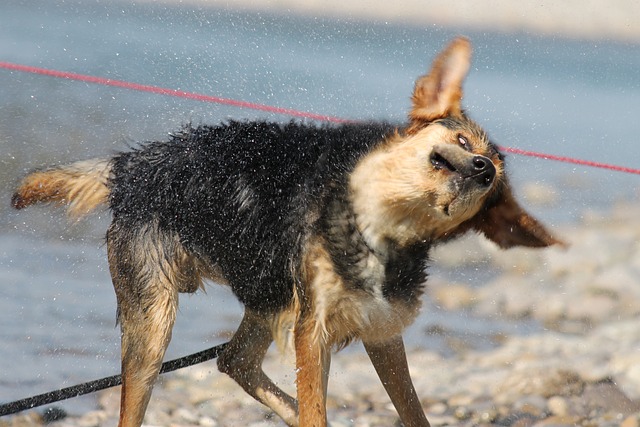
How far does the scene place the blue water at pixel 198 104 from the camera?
6.63 metres

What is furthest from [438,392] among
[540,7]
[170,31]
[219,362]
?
[540,7]

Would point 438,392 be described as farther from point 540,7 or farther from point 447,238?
point 540,7

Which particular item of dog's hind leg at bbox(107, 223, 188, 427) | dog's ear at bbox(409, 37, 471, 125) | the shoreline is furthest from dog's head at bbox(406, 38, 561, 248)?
the shoreline

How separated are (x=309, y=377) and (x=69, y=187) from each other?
1619 mm

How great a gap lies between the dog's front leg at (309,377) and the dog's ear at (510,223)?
34.5 inches

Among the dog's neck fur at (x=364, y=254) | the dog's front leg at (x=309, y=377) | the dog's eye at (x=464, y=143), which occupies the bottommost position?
the dog's front leg at (x=309, y=377)

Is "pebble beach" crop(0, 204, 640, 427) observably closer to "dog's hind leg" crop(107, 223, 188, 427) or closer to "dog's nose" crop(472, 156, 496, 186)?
"dog's hind leg" crop(107, 223, 188, 427)

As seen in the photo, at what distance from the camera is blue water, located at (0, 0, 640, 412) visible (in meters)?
6.63

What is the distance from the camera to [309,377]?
429cm

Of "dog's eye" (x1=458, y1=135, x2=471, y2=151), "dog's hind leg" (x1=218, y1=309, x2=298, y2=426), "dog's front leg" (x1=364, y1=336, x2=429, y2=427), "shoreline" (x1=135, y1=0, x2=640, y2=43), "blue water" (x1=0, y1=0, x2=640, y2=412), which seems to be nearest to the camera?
"dog's eye" (x1=458, y1=135, x2=471, y2=151)

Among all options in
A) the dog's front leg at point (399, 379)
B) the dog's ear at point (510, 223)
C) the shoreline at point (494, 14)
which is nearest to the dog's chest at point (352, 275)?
the dog's ear at point (510, 223)

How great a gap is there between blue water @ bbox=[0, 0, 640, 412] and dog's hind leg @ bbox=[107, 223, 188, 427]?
0.63m

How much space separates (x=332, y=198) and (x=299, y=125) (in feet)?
1.74

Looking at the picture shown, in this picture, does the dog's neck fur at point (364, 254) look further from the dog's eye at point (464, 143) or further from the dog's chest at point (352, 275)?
the dog's eye at point (464, 143)
